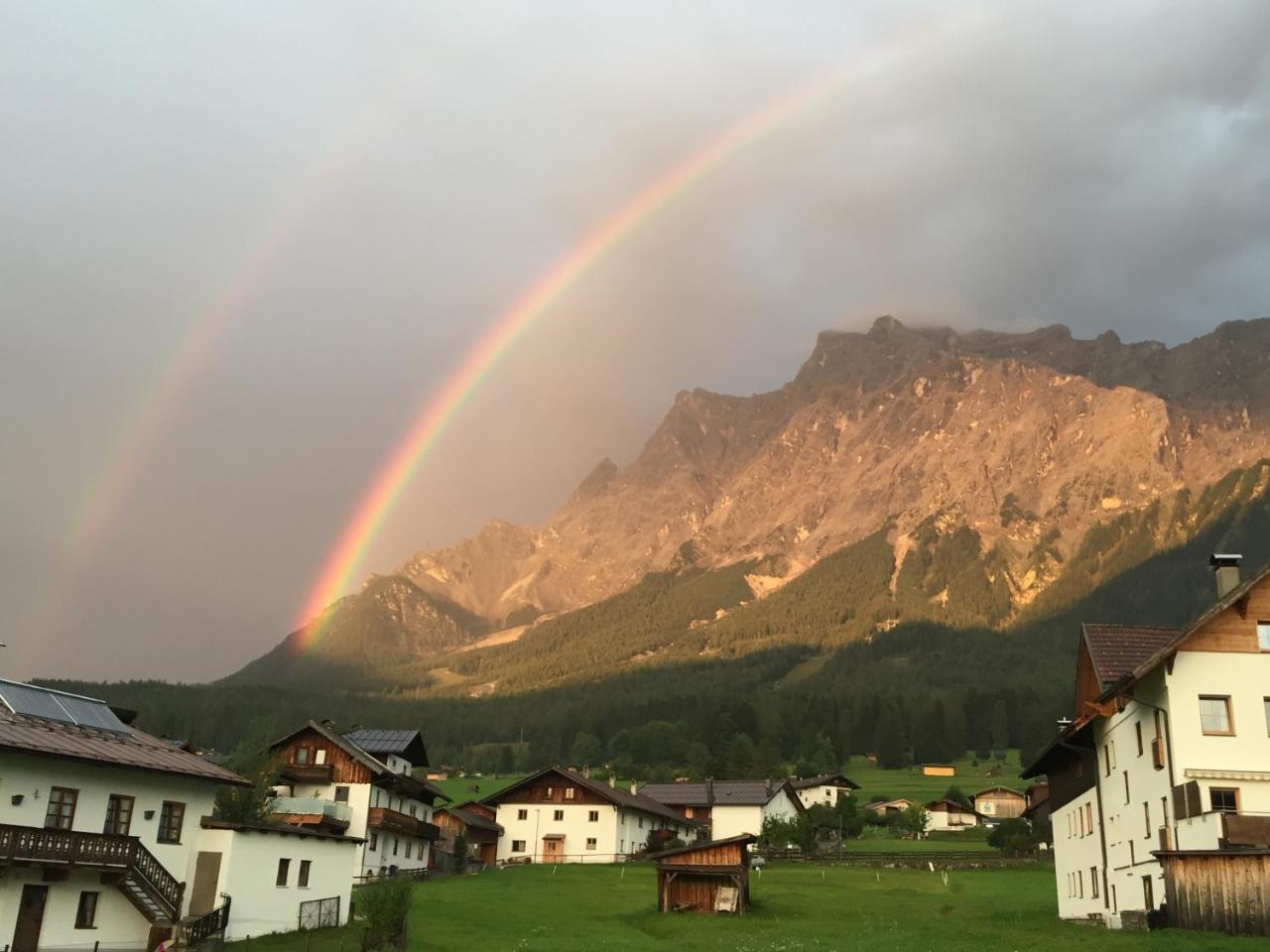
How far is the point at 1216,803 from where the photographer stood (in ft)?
131

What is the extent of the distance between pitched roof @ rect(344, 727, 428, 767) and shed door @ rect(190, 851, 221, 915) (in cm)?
4533

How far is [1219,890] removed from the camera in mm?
36250

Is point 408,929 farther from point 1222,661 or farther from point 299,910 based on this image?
point 1222,661

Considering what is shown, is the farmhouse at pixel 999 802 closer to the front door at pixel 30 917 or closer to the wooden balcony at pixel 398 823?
the wooden balcony at pixel 398 823

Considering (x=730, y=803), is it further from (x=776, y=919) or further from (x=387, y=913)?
(x=387, y=913)

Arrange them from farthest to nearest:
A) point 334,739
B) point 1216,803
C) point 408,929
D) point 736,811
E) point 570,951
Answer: point 736,811 < point 334,739 < point 408,929 < point 570,951 < point 1216,803

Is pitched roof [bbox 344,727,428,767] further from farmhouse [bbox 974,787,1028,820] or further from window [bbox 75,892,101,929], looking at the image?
farmhouse [bbox 974,787,1028,820]

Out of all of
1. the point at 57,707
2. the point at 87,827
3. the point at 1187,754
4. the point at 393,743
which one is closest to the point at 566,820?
the point at 393,743

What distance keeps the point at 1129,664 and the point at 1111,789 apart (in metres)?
6.01

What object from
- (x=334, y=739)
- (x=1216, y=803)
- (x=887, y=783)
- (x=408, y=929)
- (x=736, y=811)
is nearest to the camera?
(x=1216, y=803)

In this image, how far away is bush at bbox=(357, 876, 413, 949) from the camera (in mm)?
42312

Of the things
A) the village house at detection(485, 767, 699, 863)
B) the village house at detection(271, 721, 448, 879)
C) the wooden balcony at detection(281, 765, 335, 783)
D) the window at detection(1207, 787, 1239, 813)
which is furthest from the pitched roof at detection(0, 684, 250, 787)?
the village house at detection(485, 767, 699, 863)

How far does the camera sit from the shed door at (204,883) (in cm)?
4850

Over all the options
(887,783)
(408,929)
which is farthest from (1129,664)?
(887,783)
